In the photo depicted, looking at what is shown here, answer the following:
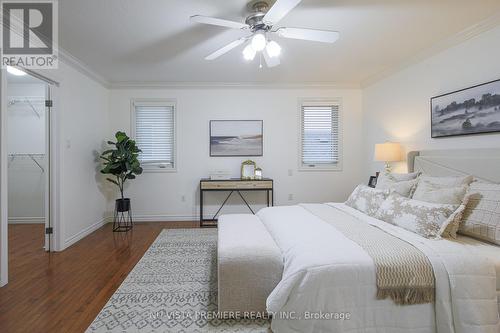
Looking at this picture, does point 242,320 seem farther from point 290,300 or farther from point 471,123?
point 471,123

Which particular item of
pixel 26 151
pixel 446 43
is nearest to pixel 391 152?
pixel 446 43

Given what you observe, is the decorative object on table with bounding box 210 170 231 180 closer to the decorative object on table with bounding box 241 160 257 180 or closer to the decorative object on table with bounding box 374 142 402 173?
the decorative object on table with bounding box 241 160 257 180

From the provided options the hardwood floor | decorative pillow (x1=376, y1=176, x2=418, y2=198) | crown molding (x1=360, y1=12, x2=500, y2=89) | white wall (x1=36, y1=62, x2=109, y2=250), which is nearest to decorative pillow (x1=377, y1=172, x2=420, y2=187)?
decorative pillow (x1=376, y1=176, x2=418, y2=198)

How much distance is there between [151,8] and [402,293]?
2925 millimetres

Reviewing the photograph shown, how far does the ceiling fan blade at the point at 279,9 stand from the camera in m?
1.72

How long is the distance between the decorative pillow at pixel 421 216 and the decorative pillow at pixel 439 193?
130 mm

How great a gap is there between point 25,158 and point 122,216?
2.10 metres

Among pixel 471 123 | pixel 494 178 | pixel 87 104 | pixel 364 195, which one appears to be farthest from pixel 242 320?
pixel 87 104

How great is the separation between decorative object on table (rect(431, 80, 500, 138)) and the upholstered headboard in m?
0.22

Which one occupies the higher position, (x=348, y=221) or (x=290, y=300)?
(x=348, y=221)

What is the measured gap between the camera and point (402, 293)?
4.98 ft

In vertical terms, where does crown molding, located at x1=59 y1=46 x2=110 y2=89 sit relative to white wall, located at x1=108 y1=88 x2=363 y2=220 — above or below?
above

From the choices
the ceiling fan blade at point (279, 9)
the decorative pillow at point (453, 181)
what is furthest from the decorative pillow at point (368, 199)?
the ceiling fan blade at point (279, 9)

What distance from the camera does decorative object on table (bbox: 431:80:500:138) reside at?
2459 millimetres
